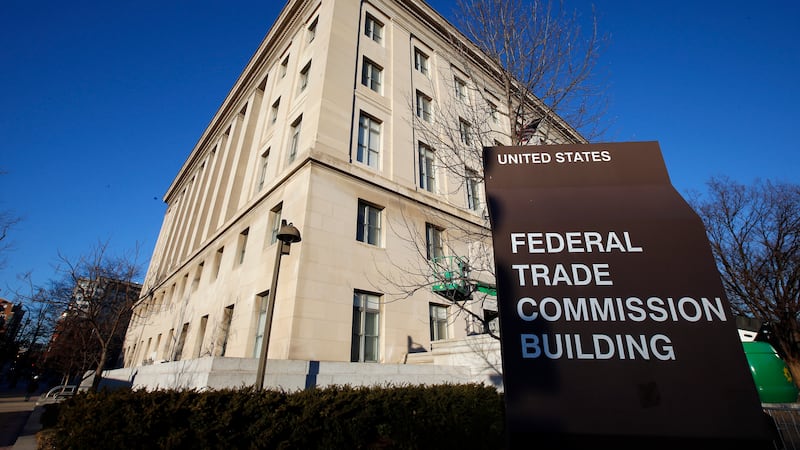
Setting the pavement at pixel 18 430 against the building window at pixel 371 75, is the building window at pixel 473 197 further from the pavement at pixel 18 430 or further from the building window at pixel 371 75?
the pavement at pixel 18 430

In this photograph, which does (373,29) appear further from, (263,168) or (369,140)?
(263,168)

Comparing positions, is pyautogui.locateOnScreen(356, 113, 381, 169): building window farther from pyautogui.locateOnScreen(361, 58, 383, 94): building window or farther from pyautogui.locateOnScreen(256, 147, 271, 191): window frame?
pyautogui.locateOnScreen(256, 147, 271, 191): window frame

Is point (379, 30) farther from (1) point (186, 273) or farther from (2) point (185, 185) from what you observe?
(2) point (185, 185)

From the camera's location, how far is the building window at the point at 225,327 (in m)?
16.2

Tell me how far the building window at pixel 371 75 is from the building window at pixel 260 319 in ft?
37.9

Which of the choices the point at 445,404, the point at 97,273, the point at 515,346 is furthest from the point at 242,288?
the point at 515,346

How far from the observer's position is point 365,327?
43.0 ft

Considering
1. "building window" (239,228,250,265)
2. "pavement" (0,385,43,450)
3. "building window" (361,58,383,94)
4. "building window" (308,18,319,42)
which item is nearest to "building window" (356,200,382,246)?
"building window" (361,58,383,94)

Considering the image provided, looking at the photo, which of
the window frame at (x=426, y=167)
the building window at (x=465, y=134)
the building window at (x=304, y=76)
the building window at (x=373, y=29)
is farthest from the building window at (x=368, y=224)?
the building window at (x=373, y=29)

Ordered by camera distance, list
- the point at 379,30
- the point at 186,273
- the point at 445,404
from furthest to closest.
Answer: the point at 186,273 → the point at 379,30 → the point at 445,404

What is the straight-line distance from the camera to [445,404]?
751cm

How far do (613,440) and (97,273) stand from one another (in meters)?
23.3

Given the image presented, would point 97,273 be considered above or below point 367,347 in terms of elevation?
above

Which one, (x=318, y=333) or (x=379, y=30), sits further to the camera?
(x=379, y=30)
